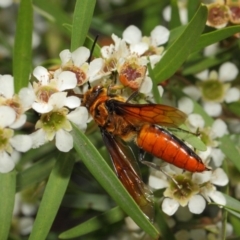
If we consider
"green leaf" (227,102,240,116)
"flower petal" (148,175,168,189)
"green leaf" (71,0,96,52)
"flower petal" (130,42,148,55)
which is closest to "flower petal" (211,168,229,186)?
"flower petal" (148,175,168,189)

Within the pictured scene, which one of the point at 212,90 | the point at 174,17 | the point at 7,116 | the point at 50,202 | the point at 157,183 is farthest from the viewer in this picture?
the point at 212,90

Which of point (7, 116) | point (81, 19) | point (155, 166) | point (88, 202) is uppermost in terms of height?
point (81, 19)

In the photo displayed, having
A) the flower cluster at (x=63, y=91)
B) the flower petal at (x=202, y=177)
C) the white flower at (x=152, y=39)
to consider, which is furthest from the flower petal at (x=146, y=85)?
the flower petal at (x=202, y=177)

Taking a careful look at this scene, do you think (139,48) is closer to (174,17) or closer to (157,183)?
(174,17)

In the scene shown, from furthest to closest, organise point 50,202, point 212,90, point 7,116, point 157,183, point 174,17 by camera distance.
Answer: point 212,90, point 174,17, point 157,183, point 50,202, point 7,116

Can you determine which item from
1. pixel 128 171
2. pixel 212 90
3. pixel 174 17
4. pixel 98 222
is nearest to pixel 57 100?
pixel 128 171

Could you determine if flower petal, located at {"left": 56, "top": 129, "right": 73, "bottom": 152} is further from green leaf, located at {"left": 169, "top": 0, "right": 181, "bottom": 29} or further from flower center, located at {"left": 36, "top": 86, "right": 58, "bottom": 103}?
green leaf, located at {"left": 169, "top": 0, "right": 181, "bottom": 29}

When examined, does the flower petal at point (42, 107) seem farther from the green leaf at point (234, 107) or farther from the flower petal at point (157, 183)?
the green leaf at point (234, 107)

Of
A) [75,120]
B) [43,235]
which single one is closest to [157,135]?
[75,120]
